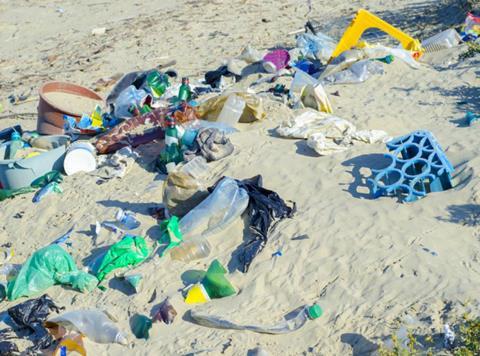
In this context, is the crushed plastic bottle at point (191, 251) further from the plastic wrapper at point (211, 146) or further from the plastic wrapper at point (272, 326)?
the plastic wrapper at point (211, 146)

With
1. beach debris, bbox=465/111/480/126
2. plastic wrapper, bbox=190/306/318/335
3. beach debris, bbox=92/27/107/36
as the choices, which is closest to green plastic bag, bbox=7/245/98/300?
plastic wrapper, bbox=190/306/318/335

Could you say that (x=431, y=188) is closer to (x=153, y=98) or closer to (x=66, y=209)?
(x=66, y=209)

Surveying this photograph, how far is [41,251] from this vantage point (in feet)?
18.1

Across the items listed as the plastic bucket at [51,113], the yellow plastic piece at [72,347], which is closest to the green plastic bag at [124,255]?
the yellow plastic piece at [72,347]

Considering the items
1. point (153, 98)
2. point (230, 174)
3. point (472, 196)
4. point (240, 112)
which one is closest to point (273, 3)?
point (153, 98)

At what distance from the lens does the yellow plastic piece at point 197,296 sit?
4.90 m

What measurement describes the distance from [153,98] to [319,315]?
4.50 m

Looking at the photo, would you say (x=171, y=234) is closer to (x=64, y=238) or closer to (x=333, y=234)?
(x=64, y=238)

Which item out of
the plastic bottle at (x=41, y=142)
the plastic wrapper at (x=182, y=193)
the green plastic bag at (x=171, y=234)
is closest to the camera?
the green plastic bag at (x=171, y=234)

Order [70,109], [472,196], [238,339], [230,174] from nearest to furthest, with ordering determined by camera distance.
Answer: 1. [238,339]
2. [472,196]
3. [230,174]
4. [70,109]

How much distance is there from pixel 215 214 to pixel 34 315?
1515mm

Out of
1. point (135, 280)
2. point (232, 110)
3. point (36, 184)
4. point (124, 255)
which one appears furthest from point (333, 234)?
point (36, 184)

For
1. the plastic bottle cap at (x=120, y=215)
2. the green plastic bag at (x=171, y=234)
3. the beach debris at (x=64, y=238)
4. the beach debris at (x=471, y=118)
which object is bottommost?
the beach debris at (x=64, y=238)

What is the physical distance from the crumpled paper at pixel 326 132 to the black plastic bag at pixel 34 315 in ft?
8.40
